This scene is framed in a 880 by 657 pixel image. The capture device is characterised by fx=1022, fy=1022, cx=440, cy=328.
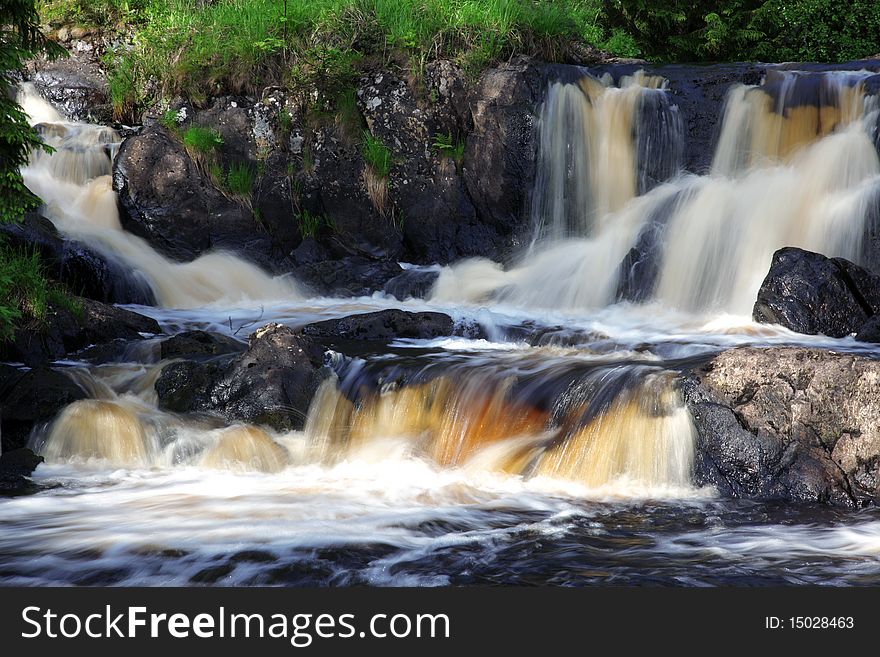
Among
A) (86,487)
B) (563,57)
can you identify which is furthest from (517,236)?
(86,487)

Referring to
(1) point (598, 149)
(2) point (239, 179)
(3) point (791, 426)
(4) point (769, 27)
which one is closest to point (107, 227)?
(2) point (239, 179)

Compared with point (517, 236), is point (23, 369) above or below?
below

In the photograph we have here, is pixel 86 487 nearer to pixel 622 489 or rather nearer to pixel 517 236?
pixel 622 489

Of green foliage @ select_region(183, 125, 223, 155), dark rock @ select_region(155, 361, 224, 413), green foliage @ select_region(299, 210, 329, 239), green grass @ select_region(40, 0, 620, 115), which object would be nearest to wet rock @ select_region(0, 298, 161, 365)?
dark rock @ select_region(155, 361, 224, 413)

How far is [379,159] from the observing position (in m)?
13.0

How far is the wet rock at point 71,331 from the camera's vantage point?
877 centimetres

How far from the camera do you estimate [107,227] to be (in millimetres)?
12562

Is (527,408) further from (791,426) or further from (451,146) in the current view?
(451,146)

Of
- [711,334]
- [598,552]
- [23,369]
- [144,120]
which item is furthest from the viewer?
[144,120]

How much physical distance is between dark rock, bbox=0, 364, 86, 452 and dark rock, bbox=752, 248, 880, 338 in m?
5.92

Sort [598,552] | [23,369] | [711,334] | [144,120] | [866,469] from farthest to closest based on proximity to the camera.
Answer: [144,120] → [711,334] → [23,369] → [866,469] → [598,552]

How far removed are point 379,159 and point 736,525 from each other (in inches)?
326

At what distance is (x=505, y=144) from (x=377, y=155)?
65.1 inches

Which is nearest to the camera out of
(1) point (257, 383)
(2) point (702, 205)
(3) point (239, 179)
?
(1) point (257, 383)
